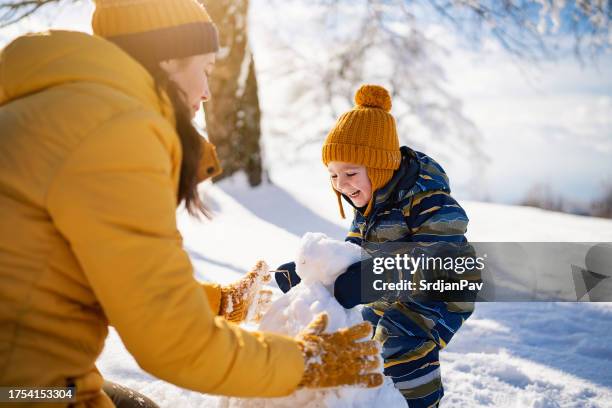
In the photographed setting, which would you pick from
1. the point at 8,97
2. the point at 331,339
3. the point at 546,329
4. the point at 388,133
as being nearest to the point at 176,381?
the point at 331,339

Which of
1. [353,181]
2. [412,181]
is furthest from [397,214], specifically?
[353,181]

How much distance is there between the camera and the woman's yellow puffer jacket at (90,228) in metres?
0.98

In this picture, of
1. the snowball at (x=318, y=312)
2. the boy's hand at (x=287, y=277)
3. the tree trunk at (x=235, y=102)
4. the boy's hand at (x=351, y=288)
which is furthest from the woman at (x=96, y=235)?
the tree trunk at (x=235, y=102)

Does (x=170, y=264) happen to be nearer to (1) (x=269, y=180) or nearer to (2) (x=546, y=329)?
(2) (x=546, y=329)

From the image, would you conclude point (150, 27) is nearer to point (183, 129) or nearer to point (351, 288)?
point (183, 129)

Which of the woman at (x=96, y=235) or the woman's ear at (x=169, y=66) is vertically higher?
the woman's ear at (x=169, y=66)

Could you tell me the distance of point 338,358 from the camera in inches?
51.1

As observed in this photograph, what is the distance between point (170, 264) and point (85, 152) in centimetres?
29

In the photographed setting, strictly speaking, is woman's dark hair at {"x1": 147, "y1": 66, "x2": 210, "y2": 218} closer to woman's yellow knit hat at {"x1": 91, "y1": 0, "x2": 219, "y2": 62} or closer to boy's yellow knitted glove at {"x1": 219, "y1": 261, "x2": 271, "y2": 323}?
woman's yellow knit hat at {"x1": 91, "y1": 0, "x2": 219, "y2": 62}

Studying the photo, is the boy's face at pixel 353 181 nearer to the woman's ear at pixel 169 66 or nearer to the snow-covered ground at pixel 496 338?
the snow-covered ground at pixel 496 338

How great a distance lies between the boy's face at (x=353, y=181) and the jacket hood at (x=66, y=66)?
58.4 inches

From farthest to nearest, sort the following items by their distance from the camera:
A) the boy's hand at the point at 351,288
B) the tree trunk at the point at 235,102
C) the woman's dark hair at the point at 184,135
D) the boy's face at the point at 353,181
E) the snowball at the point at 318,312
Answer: the tree trunk at the point at 235,102, the boy's face at the point at 353,181, the boy's hand at the point at 351,288, the snowball at the point at 318,312, the woman's dark hair at the point at 184,135

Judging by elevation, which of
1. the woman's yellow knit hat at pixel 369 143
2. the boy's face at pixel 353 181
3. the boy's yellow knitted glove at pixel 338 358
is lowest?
the boy's yellow knitted glove at pixel 338 358

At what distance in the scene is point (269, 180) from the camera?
707 cm
